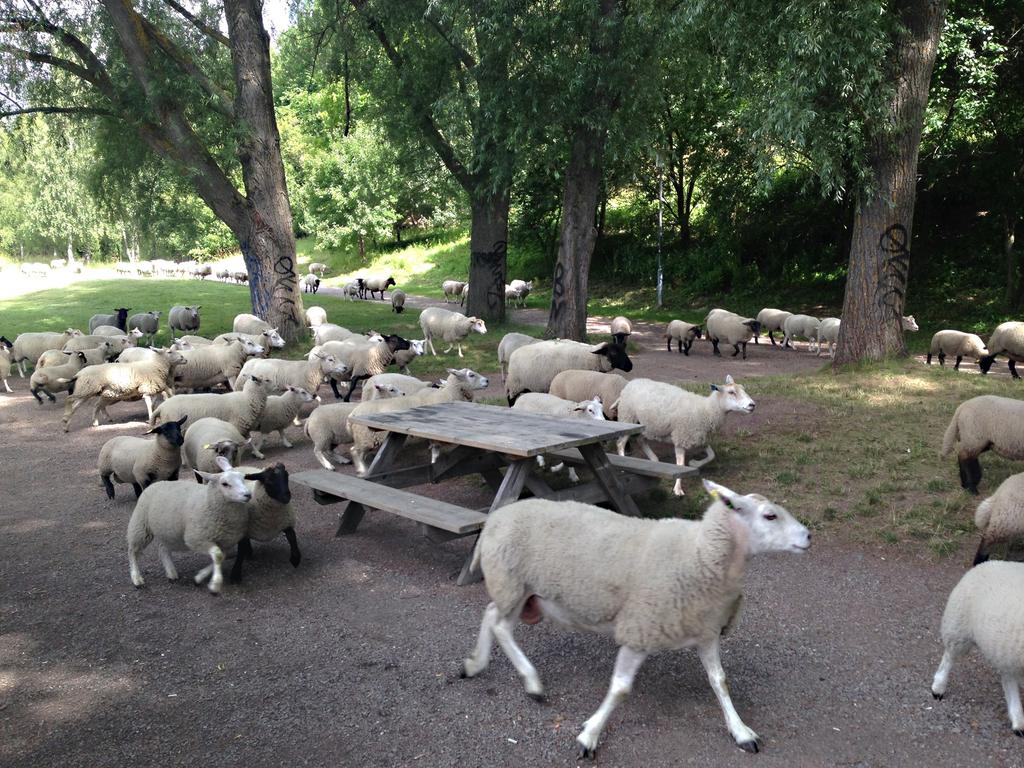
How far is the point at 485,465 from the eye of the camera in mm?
8016

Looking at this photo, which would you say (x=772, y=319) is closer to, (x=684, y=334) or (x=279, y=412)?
(x=684, y=334)

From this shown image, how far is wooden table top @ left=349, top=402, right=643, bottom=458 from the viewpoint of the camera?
6.01 metres

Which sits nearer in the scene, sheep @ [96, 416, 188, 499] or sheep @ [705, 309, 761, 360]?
sheep @ [96, 416, 188, 499]

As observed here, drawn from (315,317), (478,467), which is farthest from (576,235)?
(478,467)

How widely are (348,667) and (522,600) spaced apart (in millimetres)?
1354

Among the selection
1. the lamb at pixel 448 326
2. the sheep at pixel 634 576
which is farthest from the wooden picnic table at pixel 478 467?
the lamb at pixel 448 326

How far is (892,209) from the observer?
1262cm

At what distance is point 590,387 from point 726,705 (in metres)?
6.08

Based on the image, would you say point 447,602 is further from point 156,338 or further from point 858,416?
point 156,338

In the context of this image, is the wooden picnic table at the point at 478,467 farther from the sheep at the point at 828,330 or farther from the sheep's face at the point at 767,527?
the sheep at the point at 828,330

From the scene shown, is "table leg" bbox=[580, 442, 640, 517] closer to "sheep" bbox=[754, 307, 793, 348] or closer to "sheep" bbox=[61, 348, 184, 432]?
"sheep" bbox=[61, 348, 184, 432]

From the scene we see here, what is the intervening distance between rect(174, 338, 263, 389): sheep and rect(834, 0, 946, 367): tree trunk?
36.1 ft

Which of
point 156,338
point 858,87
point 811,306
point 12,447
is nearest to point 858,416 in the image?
point 858,87

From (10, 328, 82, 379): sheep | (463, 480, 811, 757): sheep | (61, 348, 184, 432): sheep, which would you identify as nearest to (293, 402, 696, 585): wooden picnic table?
(463, 480, 811, 757): sheep
